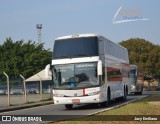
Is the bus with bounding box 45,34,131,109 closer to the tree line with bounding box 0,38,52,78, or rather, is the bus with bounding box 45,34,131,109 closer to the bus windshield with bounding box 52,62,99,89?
the bus windshield with bounding box 52,62,99,89

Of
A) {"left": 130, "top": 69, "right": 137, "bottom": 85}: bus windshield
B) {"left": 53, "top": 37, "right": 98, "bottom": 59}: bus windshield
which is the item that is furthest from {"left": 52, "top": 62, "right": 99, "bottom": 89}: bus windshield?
{"left": 130, "top": 69, "right": 137, "bottom": 85}: bus windshield

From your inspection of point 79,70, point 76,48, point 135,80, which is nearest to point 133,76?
point 135,80

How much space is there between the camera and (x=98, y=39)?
80.3ft

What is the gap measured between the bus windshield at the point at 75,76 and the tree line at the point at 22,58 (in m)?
44.2

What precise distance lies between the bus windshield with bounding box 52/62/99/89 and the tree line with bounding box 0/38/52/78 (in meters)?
44.2

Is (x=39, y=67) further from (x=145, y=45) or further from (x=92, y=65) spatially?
(x=92, y=65)

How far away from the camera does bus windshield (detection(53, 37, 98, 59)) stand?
24.2 metres

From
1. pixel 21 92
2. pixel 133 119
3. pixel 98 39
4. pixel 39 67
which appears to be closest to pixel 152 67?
pixel 39 67

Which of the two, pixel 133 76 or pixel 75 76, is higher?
pixel 133 76

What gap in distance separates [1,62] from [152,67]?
31077mm

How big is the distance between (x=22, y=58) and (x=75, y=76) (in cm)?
5043

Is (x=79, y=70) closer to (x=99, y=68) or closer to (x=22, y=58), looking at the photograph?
(x=99, y=68)

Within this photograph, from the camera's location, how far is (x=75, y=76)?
78.0 ft

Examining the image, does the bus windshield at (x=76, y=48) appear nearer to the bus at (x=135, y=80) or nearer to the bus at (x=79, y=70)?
the bus at (x=79, y=70)
